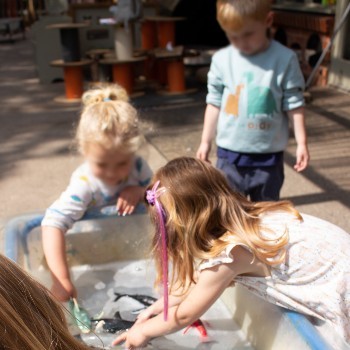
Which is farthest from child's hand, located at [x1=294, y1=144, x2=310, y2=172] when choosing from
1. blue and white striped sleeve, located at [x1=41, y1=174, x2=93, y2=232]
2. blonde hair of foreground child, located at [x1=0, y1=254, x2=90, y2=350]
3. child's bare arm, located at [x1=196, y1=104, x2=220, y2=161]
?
blonde hair of foreground child, located at [x1=0, y1=254, x2=90, y2=350]

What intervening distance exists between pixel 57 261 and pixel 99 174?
0.34 metres

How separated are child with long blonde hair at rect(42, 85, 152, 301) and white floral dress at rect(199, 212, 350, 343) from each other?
2.10 ft

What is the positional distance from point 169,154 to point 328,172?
99 centimetres

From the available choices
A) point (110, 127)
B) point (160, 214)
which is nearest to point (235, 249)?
point (160, 214)

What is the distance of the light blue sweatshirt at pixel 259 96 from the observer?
2.15m

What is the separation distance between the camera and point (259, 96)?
2150 mm

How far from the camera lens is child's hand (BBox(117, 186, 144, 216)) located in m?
2.14

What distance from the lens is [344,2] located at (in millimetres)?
4859

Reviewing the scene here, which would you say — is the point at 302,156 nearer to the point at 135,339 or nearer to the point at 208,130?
the point at 208,130

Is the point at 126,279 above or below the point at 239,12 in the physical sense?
below

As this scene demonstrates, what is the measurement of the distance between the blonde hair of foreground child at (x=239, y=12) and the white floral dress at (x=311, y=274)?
86cm

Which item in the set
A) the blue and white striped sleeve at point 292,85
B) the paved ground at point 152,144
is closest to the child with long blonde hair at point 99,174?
the paved ground at point 152,144

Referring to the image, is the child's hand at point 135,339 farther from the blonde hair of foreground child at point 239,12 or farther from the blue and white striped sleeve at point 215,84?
the blonde hair of foreground child at point 239,12

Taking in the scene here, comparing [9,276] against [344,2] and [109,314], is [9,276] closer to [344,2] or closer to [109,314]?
[109,314]
